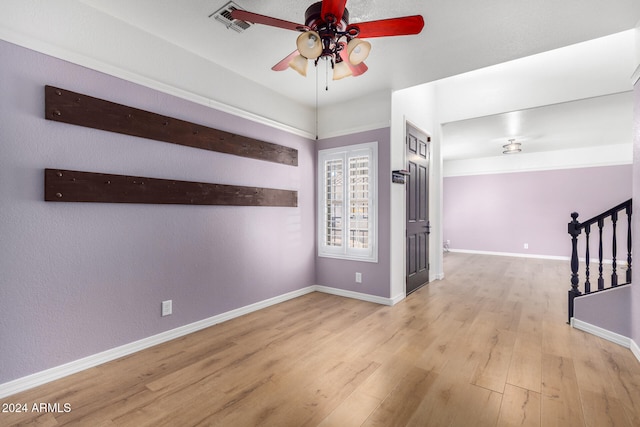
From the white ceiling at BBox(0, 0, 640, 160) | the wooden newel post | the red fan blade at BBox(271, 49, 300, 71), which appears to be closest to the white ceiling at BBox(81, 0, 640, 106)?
the white ceiling at BBox(0, 0, 640, 160)

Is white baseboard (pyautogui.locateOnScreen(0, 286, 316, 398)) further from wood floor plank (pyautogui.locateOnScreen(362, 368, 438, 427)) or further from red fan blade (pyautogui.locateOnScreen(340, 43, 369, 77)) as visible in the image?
red fan blade (pyautogui.locateOnScreen(340, 43, 369, 77))

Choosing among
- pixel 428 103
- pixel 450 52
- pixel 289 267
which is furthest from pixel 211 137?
pixel 428 103

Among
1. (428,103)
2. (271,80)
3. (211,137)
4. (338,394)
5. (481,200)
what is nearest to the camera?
(338,394)

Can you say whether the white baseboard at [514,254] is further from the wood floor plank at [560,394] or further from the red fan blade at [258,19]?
the red fan blade at [258,19]

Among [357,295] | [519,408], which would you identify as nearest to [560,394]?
[519,408]

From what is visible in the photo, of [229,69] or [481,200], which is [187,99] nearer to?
[229,69]

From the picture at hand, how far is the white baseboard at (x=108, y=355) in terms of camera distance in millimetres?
1910

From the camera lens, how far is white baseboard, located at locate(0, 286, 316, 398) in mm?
1910

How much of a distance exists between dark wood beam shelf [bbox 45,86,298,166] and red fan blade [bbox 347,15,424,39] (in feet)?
6.11

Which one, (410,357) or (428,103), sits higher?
(428,103)

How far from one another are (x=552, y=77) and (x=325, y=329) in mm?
4354

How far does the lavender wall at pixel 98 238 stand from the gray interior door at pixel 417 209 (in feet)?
7.58

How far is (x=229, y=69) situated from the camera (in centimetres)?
321

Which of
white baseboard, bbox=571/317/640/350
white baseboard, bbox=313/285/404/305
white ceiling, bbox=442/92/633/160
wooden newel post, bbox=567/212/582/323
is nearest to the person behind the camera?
white baseboard, bbox=571/317/640/350
